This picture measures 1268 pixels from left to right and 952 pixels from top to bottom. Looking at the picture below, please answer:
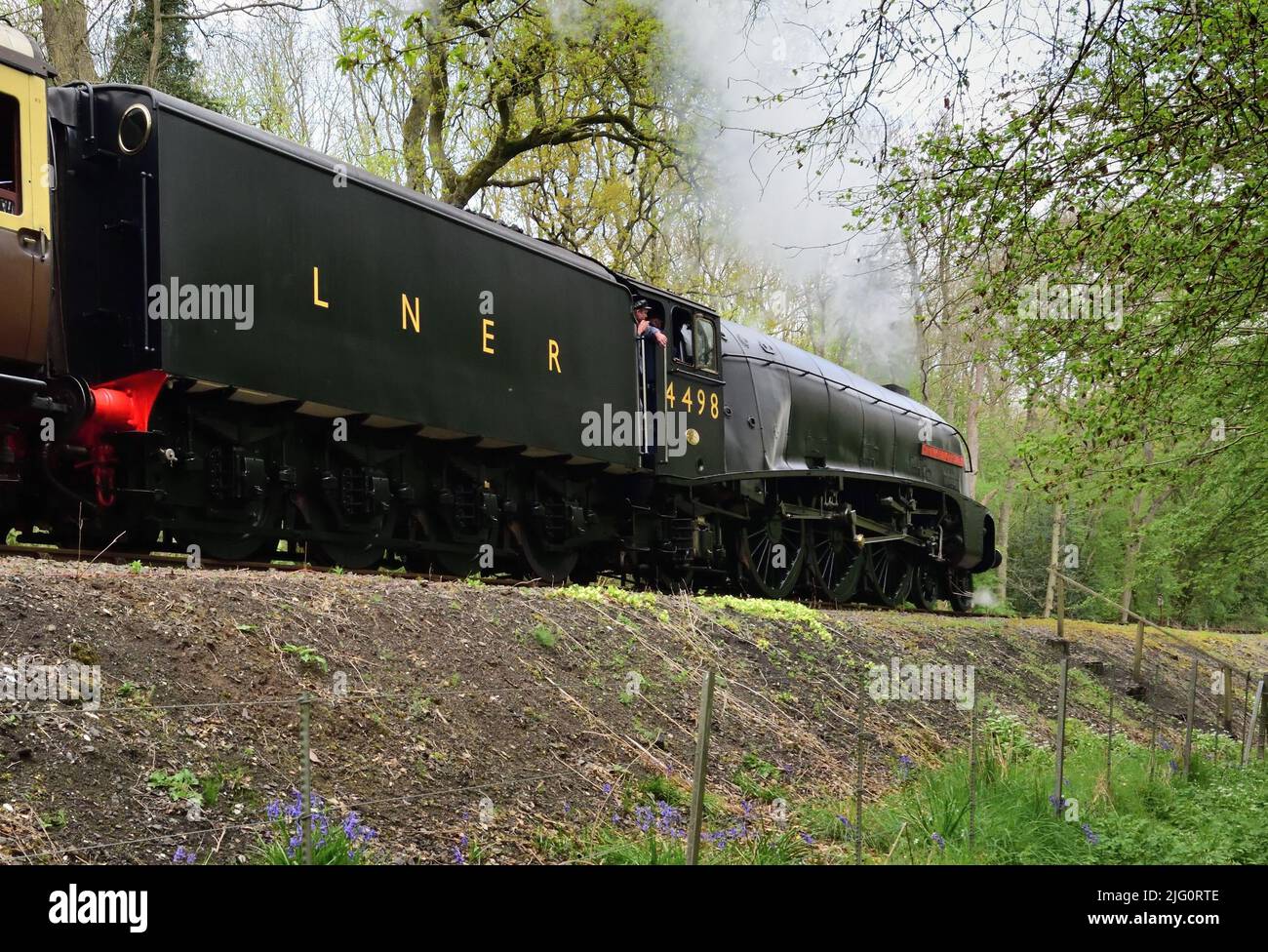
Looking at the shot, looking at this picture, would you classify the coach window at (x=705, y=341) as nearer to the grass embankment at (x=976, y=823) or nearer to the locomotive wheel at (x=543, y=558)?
the locomotive wheel at (x=543, y=558)

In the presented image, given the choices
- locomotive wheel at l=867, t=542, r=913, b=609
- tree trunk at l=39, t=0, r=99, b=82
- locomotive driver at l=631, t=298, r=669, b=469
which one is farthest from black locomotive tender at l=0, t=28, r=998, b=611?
tree trunk at l=39, t=0, r=99, b=82

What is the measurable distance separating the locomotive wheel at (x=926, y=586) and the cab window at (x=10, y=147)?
15946 mm

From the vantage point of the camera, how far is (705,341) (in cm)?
1414

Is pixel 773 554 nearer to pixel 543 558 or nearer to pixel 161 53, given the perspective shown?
pixel 543 558

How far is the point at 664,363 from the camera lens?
13.4 m

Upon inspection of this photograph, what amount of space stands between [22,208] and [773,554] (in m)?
10.5

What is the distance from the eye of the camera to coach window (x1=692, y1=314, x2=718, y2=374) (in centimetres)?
1399

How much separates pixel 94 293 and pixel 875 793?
627 cm

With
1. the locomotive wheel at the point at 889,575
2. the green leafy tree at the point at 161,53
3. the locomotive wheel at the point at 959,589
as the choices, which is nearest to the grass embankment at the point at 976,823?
the locomotive wheel at the point at 889,575

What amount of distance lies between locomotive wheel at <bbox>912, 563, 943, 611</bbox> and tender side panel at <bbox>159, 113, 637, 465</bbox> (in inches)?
372

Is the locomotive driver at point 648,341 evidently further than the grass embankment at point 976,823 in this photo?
Yes

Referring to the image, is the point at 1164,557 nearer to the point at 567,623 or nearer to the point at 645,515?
the point at 645,515

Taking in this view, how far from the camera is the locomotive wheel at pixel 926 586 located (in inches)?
808
